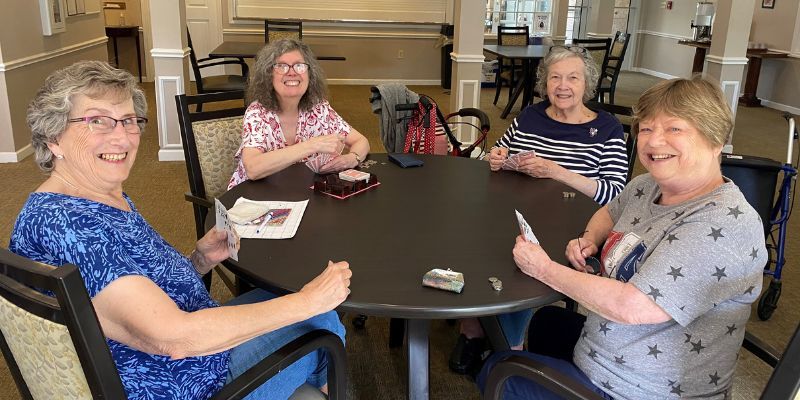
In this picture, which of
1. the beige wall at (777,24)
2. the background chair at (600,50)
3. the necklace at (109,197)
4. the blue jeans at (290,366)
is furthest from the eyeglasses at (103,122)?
the beige wall at (777,24)

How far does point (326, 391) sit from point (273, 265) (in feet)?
1.23

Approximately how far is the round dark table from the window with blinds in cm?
714

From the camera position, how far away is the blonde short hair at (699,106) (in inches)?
53.1

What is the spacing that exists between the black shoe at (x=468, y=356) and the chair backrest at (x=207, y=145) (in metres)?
1.08

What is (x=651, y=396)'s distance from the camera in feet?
4.35

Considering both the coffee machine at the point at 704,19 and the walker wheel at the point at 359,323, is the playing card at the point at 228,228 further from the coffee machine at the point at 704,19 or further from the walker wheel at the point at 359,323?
the coffee machine at the point at 704,19

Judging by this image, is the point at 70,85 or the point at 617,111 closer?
the point at 70,85

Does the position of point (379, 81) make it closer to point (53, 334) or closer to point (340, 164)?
point (340, 164)

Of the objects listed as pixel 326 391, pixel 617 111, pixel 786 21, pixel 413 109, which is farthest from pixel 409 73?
pixel 326 391

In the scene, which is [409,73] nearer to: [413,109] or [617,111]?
[413,109]

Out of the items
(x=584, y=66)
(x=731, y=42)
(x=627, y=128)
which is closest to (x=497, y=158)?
(x=584, y=66)

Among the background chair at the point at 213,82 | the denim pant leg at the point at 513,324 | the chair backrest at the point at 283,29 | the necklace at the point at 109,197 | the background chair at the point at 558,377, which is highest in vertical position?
the chair backrest at the point at 283,29

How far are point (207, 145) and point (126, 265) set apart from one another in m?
1.41

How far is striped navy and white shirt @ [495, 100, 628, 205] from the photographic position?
2354mm
